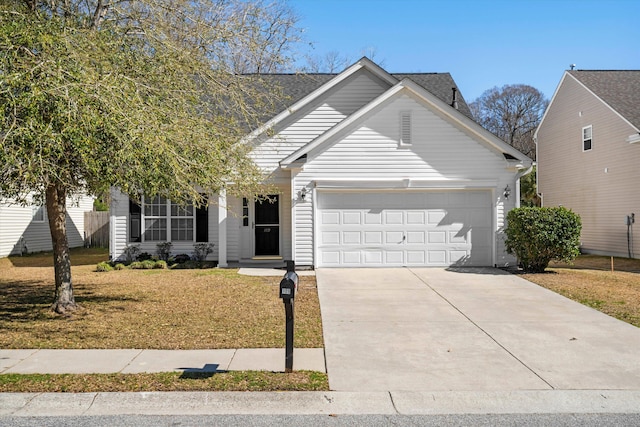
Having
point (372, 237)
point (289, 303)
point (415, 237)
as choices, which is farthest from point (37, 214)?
point (289, 303)

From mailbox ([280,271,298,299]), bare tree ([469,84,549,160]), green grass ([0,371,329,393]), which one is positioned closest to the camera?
green grass ([0,371,329,393])

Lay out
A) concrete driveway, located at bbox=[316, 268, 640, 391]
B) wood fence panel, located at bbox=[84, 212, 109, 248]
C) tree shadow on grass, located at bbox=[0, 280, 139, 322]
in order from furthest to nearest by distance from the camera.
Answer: wood fence panel, located at bbox=[84, 212, 109, 248] → tree shadow on grass, located at bbox=[0, 280, 139, 322] → concrete driveway, located at bbox=[316, 268, 640, 391]

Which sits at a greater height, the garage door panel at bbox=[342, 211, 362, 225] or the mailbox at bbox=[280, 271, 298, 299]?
Result: the garage door panel at bbox=[342, 211, 362, 225]

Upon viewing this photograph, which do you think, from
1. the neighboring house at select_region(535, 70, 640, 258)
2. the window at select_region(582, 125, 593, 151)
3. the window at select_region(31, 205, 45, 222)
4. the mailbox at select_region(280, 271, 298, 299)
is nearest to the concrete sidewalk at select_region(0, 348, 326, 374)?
the mailbox at select_region(280, 271, 298, 299)

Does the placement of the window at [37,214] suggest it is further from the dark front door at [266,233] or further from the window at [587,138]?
the window at [587,138]

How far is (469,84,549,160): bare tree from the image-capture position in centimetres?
4384

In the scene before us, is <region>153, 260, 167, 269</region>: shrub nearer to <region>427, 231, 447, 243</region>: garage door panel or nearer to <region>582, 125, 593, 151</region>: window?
<region>427, 231, 447, 243</region>: garage door panel

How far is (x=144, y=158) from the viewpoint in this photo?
6910 mm

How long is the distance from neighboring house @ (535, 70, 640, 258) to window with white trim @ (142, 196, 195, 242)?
47.8 feet

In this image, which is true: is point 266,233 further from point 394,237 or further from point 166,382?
point 166,382

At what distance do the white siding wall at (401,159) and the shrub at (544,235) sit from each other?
3.62 ft

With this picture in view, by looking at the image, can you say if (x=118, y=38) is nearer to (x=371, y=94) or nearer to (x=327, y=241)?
(x=327, y=241)

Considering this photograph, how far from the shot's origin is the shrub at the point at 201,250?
53.5 feet

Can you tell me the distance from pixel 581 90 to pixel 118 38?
18974 millimetres
